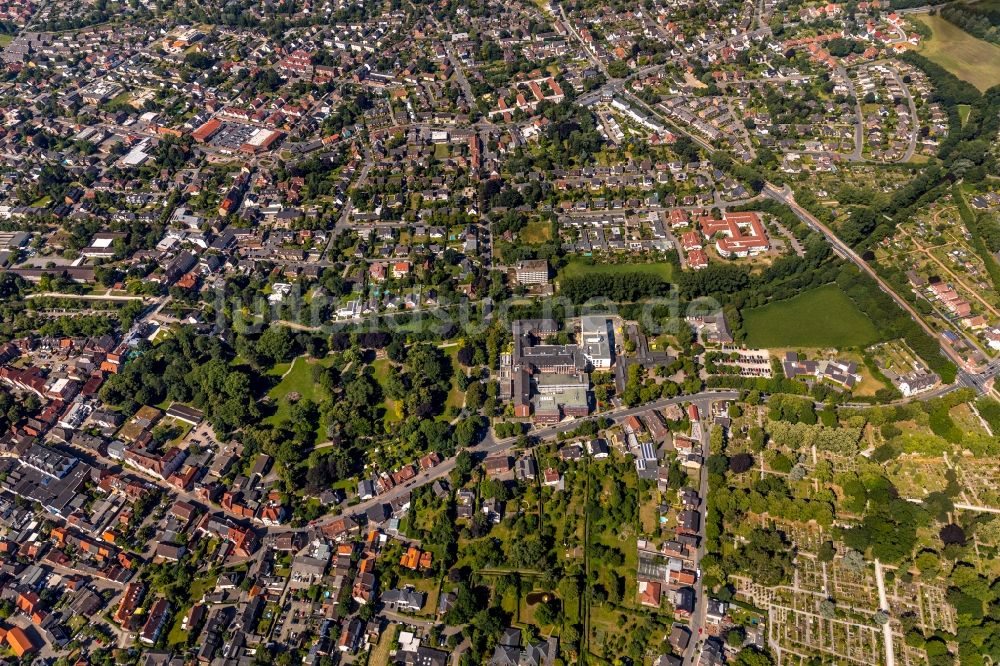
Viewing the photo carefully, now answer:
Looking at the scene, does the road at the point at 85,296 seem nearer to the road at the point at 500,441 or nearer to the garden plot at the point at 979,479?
the road at the point at 500,441

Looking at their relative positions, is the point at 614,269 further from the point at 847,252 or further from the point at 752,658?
the point at 752,658

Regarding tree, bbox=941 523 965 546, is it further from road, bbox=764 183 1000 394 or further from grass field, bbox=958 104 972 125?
grass field, bbox=958 104 972 125

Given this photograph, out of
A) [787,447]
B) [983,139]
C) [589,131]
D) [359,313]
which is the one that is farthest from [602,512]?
[983,139]

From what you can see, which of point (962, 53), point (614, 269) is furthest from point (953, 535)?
point (962, 53)

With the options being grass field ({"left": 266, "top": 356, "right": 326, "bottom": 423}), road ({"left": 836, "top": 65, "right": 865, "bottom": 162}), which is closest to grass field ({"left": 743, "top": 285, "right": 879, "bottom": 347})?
road ({"left": 836, "top": 65, "right": 865, "bottom": 162})

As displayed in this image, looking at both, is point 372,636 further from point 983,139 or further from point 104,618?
point 983,139
